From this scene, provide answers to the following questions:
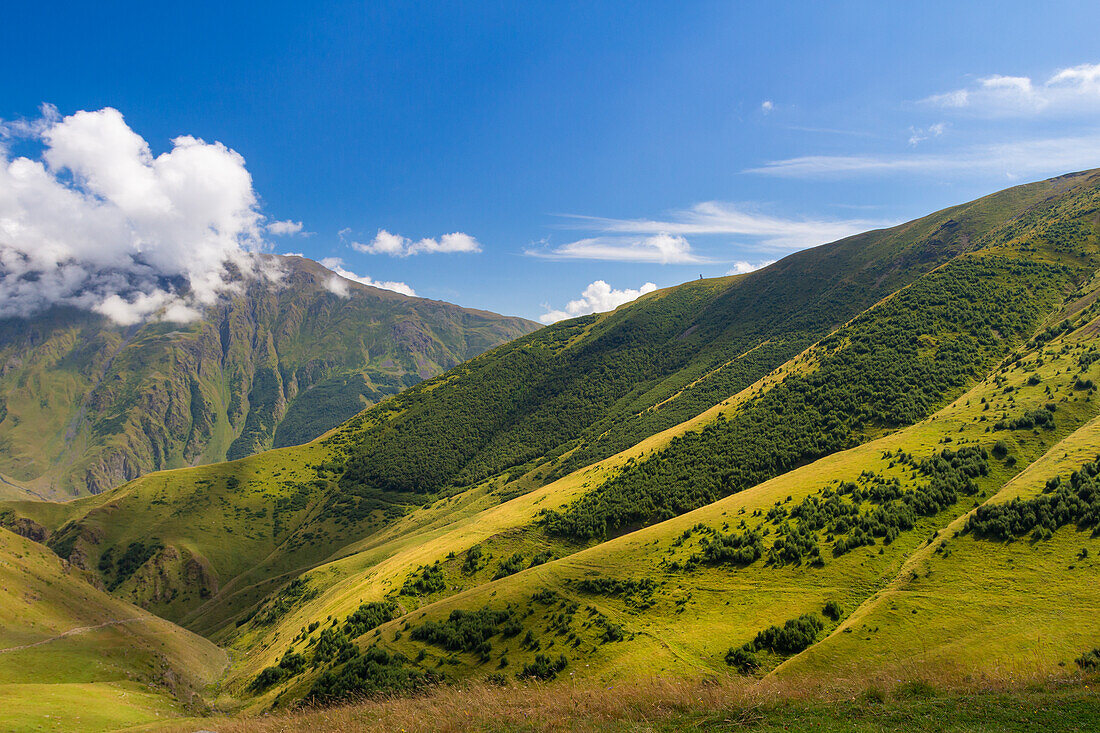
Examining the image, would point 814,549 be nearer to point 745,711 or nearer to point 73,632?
point 745,711

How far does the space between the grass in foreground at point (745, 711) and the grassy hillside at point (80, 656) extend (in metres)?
33.6

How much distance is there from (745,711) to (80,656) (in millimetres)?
84088

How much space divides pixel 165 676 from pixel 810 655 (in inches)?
3285

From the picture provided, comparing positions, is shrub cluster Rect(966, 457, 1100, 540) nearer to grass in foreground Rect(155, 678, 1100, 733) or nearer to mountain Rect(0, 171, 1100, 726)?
mountain Rect(0, 171, 1100, 726)

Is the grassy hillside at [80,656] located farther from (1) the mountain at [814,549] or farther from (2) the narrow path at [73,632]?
(1) the mountain at [814,549]

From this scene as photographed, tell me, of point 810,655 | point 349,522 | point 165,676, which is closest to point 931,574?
point 810,655

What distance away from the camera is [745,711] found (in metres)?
19.5

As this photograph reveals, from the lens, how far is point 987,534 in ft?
139

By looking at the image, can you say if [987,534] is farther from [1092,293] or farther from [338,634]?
[1092,293]

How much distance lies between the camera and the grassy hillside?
133 ft

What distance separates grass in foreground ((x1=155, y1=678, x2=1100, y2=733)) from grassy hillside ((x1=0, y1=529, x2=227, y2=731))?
110 feet

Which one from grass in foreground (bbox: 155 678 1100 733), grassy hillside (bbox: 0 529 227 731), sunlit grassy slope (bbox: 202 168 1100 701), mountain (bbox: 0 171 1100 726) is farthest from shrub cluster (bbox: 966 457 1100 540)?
grassy hillside (bbox: 0 529 227 731)

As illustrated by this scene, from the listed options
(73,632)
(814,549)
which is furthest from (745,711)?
(73,632)

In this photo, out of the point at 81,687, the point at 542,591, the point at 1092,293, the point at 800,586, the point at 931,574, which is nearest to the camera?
the point at 931,574
